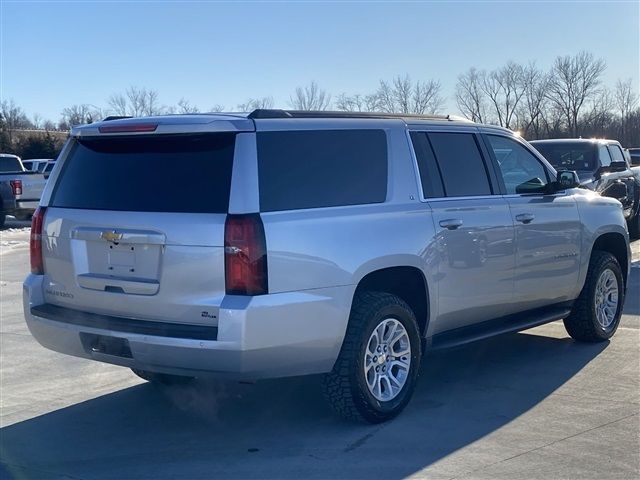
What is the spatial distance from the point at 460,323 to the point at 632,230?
38.2 ft

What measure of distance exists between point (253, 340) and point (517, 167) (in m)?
3.30

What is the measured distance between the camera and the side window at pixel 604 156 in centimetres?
1456

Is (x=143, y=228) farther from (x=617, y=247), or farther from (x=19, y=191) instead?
(x=19, y=191)

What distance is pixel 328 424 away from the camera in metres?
5.59

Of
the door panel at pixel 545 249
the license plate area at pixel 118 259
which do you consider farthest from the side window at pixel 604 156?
the license plate area at pixel 118 259

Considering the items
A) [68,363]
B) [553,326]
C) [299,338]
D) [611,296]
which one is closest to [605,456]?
[299,338]

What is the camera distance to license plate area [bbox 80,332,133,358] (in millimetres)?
5035

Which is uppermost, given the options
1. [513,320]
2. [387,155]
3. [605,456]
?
[387,155]

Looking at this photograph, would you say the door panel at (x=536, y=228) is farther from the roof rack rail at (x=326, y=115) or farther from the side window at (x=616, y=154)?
the side window at (x=616, y=154)

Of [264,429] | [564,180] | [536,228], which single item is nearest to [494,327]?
[536,228]

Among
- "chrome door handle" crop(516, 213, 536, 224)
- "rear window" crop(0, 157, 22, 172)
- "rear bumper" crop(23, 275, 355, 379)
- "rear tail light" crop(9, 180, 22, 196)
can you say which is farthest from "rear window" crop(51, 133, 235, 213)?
"rear window" crop(0, 157, 22, 172)

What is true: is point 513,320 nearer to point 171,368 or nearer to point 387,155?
point 387,155

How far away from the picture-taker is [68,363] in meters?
7.49

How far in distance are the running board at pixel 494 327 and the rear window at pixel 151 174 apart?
2.08 metres
